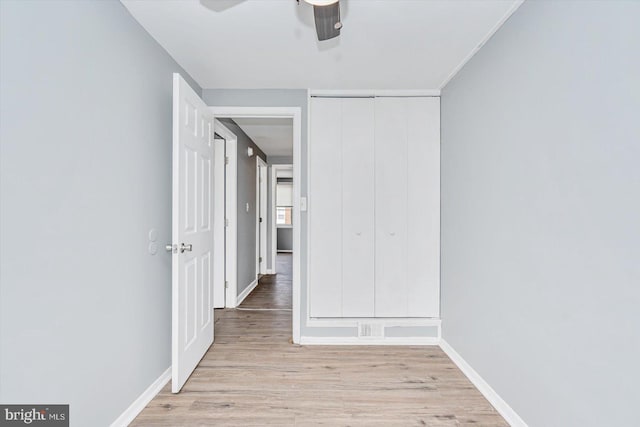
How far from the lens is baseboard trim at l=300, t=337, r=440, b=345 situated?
9.45 feet

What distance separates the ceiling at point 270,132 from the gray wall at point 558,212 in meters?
2.09

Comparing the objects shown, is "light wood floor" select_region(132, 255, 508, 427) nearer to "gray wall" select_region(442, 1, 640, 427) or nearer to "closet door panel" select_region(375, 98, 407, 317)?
"gray wall" select_region(442, 1, 640, 427)

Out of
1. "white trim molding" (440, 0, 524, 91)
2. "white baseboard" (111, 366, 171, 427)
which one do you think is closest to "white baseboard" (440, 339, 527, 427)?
"white baseboard" (111, 366, 171, 427)

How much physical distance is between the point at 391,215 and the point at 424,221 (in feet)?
1.00

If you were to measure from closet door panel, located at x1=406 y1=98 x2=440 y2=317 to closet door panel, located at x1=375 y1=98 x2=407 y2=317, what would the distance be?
6 centimetres

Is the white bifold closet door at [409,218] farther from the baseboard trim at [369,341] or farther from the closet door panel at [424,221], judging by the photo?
the baseboard trim at [369,341]

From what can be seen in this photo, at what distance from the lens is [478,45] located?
7.07ft

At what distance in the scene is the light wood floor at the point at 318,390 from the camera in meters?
1.85

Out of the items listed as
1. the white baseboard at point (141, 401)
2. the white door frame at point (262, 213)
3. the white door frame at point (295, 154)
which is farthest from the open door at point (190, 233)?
the white door frame at point (262, 213)

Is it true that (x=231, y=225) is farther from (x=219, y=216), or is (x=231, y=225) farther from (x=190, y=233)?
(x=190, y=233)

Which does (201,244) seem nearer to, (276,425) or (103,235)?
(103,235)

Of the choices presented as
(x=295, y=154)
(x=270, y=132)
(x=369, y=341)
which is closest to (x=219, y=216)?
(x=270, y=132)

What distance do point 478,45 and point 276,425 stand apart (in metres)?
2.70

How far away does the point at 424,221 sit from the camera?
289 cm
